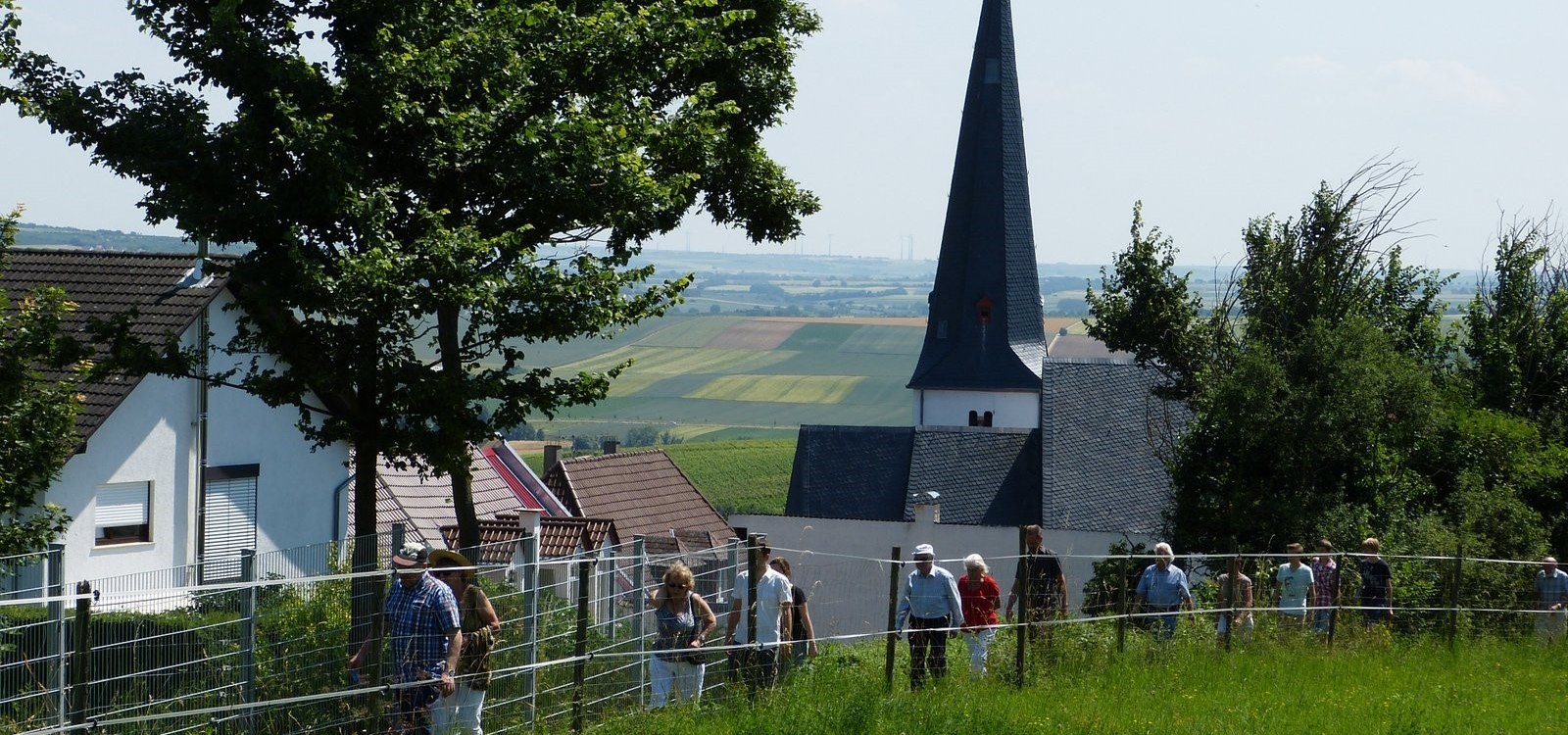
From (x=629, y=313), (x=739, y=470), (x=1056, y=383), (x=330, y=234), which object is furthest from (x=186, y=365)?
(x=739, y=470)

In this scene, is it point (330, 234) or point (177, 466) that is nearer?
point (330, 234)

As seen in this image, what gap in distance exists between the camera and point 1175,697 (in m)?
12.6

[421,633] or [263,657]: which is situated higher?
[421,633]

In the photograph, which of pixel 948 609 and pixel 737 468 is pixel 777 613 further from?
pixel 737 468

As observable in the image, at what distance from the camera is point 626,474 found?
47844 millimetres

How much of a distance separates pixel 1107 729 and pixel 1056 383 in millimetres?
48278

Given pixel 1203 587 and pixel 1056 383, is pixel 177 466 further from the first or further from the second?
pixel 1056 383

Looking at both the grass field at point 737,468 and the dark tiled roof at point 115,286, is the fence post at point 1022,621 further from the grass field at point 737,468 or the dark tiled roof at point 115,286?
the grass field at point 737,468

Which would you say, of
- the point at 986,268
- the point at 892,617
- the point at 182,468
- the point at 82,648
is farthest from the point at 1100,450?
the point at 82,648

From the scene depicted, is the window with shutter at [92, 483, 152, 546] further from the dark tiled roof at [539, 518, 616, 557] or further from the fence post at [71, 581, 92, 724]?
the fence post at [71, 581, 92, 724]

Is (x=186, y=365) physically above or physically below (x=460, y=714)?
above

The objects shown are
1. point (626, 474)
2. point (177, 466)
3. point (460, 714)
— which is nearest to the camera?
point (460, 714)

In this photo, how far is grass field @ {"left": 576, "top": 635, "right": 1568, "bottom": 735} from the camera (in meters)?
10.9

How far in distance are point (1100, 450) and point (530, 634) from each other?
46990 millimetres
